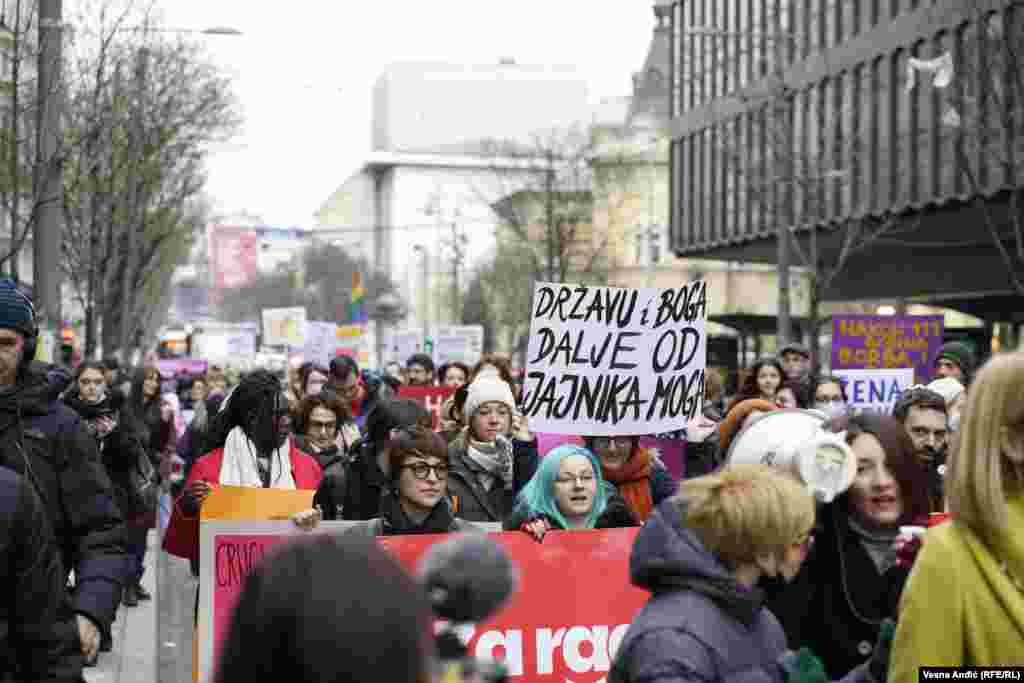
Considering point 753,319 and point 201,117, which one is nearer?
point 201,117

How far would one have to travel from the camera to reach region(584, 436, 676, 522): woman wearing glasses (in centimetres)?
785

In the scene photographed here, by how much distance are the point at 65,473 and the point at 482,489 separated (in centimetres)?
334

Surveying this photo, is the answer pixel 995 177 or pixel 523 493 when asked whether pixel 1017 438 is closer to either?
pixel 523 493

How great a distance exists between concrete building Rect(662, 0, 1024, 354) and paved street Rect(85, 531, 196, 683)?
463 inches

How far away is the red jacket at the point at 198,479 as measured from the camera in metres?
7.40

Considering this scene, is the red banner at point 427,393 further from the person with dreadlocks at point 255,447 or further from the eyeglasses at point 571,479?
the eyeglasses at point 571,479

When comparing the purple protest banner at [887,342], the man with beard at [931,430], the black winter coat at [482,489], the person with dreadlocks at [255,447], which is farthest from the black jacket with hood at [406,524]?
the purple protest banner at [887,342]

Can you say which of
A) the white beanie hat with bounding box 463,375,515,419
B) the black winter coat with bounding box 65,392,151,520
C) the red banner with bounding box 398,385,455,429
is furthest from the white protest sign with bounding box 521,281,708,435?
the red banner with bounding box 398,385,455,429

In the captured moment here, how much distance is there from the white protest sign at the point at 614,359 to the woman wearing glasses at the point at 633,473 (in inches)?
3.9

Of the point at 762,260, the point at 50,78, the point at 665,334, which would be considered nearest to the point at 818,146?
the point at 762,260

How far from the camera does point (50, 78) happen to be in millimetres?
15062

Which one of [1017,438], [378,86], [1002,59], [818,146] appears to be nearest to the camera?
[1017,438]

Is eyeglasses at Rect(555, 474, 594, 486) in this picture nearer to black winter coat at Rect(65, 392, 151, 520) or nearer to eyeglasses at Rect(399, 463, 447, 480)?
eyeglasses at Rect(399, 463, 447, 480)

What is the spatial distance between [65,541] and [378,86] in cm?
16825
